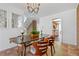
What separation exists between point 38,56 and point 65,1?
1.03 meters

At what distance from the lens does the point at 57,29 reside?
1946mm

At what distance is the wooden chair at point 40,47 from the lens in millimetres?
1899

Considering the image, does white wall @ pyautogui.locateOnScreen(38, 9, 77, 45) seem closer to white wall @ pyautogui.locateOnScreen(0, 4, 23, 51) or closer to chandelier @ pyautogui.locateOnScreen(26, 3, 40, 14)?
chandelier @ pyautogui.locateOnScreen(26, 3, 40, 14)

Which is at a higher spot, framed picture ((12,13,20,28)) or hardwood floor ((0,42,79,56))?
framed picture ((12,13,20,28))

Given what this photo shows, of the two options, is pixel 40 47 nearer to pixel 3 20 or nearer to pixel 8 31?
pixel 8 31

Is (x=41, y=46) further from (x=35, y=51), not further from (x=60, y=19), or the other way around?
(x=60, y=19)

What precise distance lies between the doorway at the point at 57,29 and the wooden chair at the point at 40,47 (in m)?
0.23

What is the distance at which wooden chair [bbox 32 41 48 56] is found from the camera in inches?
74.8

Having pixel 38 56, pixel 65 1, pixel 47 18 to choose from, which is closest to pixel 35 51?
pixel 38 56

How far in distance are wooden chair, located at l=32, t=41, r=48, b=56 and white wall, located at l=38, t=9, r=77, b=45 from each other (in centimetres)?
21

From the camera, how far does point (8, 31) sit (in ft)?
6.05

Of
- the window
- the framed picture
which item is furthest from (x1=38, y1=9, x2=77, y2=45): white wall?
the window

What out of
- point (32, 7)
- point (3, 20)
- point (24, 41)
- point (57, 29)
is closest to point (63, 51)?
point (57, 29)

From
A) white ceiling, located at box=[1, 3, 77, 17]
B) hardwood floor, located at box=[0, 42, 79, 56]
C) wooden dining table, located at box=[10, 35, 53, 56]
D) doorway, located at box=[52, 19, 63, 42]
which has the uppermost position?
white ceiling, located at box=[1, 3, 77, 17]
